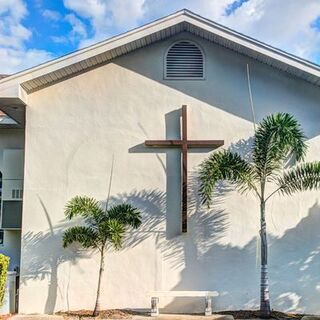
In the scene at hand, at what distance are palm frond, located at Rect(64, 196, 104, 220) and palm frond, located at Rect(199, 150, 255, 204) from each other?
2.51 metres

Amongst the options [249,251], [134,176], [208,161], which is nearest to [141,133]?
[134,176]

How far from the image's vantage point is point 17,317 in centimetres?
976

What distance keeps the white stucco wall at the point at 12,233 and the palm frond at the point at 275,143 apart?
6.69 meters

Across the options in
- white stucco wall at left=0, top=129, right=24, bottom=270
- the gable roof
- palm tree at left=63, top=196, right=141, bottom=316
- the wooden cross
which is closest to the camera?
palm tree at left=63, top=196, right=141, bottom=316

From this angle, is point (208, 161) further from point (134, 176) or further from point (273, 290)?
point (273, 290)

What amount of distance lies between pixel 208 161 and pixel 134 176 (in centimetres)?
184

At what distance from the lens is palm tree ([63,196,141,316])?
973 centimetres

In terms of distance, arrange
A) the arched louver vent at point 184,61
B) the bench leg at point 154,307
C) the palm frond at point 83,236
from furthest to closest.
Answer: the arched louver vent at point 184,61
the palm frond at point 83,236
the bench leg at point 154,307

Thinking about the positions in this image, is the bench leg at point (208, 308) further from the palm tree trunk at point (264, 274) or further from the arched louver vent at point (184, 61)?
the arched louver vent at point (184, 61)

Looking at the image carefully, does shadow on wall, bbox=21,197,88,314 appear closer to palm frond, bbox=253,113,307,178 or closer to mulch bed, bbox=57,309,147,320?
mulch bed, bbox=57,309,147,320

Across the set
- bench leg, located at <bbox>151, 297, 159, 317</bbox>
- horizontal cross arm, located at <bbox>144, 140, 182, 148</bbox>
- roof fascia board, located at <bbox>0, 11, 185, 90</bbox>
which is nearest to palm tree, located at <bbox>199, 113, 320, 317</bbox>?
horizontal cross arm, located at <bbox>144, 140, 182, 148</bbox>

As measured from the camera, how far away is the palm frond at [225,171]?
973 centimetres

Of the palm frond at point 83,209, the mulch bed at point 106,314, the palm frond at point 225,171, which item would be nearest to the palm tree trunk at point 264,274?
the palm frond at point 225,171

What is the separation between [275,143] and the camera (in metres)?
9.59
